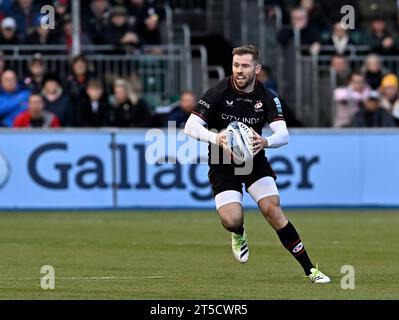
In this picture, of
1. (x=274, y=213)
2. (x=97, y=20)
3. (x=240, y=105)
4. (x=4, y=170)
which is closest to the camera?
(x=274, y=213)

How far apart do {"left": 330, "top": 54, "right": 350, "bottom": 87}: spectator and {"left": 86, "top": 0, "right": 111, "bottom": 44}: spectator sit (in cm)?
498

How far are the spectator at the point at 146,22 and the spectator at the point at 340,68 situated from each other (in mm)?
3880

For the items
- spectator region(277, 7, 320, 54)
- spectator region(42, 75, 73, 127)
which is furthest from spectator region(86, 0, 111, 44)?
spectator region(277, 7, 320, 54)

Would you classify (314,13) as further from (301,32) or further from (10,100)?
(10,100)

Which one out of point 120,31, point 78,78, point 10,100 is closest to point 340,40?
point 120,31

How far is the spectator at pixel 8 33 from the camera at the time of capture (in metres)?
27.9

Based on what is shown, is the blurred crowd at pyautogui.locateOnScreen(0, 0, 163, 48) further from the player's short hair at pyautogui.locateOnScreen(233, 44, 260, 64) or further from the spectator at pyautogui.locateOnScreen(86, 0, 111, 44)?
the player's short hair at pyautogui.locateOnScreen(233, 44, 260, 64)

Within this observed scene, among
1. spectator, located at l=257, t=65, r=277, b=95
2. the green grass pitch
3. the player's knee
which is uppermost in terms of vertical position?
spectator, located at l=257, t=65, r=277, b=95

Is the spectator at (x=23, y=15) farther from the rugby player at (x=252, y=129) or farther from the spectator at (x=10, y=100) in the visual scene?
the rugby player at (x=252, y=129)

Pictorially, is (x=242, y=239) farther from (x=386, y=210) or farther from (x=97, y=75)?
(x=97, y=75)

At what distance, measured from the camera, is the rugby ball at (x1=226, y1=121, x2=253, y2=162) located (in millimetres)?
13852

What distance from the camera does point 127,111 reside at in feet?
85.6

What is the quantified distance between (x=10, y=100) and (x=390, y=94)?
26.3 feet
